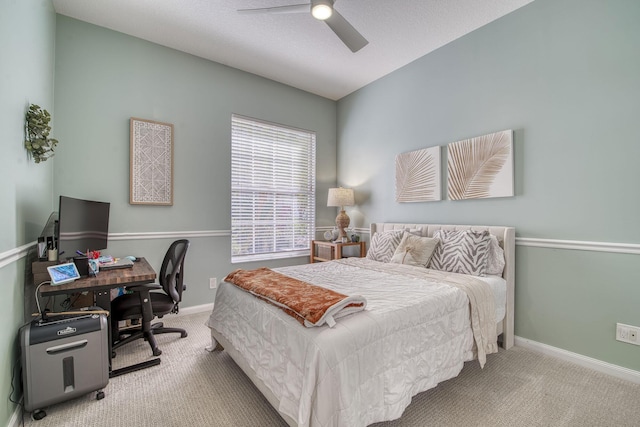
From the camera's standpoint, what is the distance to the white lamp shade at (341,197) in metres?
4.12

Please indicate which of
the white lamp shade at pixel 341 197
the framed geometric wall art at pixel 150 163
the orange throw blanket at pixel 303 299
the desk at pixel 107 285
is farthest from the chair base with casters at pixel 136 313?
→ the white lamp shade at pixel 341 197

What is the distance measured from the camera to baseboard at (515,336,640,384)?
201cm

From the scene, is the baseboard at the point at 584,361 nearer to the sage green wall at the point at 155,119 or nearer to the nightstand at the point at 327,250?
the nightstand at the point at 327,250

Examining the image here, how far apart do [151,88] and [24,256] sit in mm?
2072

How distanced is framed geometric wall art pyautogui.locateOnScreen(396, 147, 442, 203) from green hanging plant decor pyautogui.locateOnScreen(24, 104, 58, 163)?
3369mm

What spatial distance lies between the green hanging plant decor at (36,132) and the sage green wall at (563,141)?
353cm

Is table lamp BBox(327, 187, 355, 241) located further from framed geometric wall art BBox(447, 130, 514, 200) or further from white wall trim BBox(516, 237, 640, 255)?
white wall trim BBox(516, 237, 640, 255)

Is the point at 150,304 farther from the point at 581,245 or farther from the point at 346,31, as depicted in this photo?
the point at 581,245

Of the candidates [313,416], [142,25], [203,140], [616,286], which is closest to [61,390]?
[313,416]

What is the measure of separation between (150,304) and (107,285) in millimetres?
464

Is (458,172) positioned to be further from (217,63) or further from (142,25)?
(142,25)

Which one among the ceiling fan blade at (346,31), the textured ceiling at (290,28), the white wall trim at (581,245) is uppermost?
the textured ceiling at (290,28)

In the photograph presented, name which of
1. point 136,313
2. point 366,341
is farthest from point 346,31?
point 136,313

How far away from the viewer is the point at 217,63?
3.53m
